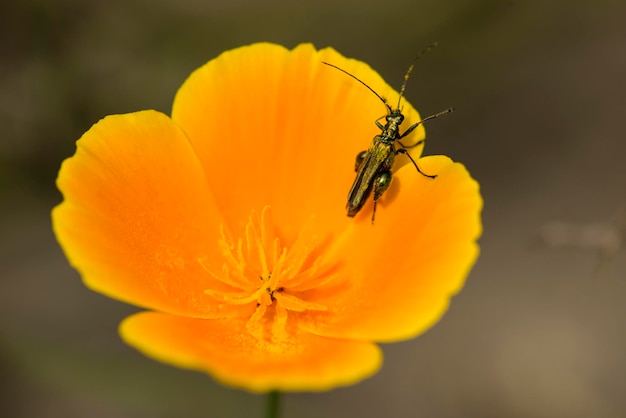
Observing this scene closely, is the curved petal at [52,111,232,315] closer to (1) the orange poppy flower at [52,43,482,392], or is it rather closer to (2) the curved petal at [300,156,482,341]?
(1) the orange poppy flower at [52,43,482,392]

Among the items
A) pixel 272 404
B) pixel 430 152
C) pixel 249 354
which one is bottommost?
pixel 272 404

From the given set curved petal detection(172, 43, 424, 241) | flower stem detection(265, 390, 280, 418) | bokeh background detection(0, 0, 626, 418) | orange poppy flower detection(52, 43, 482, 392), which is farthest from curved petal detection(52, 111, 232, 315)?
bokeh background detection(0, 0, 626, 418)

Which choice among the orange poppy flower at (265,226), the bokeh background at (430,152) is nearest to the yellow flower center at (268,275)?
the orange poppy flower at (265,226)

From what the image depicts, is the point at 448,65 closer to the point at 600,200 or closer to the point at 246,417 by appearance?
the point at 600,200

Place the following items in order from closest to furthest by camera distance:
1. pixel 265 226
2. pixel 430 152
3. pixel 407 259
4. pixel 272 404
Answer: pixel 272 404
pixel 407 259
pixel 265 226
pixel 430 152

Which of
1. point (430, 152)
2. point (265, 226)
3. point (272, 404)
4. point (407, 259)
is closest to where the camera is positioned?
point (272, 404)

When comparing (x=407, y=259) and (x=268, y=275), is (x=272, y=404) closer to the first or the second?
(x=268, y=275)

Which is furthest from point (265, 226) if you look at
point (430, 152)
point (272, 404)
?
point (430, 152)
